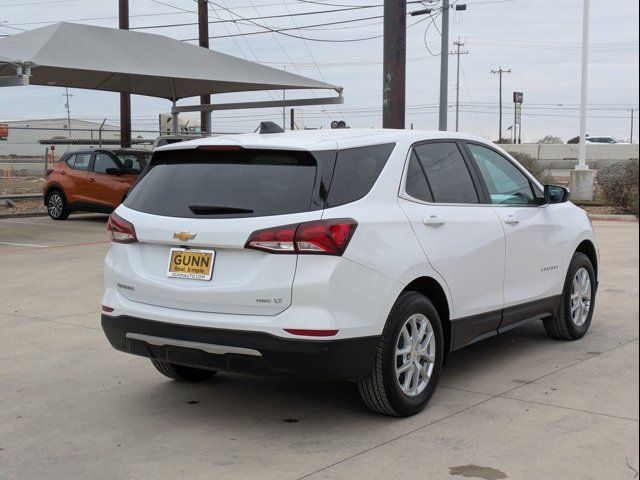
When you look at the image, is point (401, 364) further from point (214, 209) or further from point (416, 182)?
point (214, 209)

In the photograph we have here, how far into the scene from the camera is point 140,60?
64.2ft

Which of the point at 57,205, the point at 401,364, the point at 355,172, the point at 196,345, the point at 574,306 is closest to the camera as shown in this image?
the point at 196,345

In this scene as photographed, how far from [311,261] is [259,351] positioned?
563 millimetres

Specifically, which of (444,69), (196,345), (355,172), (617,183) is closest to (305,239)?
(355,172)

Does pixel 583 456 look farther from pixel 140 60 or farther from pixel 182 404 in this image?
pixel 140 60

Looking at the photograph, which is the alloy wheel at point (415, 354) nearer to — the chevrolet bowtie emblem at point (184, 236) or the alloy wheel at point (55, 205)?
the chevrolet bowtie emblem at point (184, 236)

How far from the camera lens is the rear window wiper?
4.46 meters

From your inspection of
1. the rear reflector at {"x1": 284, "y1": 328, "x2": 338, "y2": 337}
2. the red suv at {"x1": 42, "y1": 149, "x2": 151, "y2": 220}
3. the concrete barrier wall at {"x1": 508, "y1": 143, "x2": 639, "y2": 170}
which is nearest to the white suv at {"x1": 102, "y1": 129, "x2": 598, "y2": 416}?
the rear reflector at {"x1": 284, "y1": 328, "x2": 338, "y2": 337}

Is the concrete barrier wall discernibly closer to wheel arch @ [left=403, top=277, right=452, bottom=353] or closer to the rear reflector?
wheel arch @ [left=403, top=277, right=452, bottom=353]

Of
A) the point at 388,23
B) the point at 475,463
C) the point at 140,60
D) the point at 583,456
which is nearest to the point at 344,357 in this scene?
the point at 475,463

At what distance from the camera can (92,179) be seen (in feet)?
59.1

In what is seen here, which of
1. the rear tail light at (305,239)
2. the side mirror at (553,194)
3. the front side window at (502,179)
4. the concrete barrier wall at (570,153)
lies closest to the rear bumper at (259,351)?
the rear tail light at (305,239)

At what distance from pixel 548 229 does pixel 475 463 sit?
270 cm

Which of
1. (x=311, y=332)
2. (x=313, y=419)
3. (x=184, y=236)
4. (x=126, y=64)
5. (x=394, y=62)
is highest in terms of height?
(x=126, y=64)
